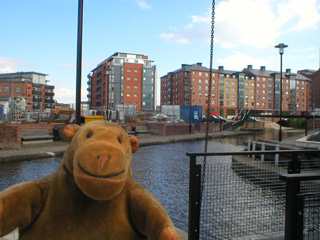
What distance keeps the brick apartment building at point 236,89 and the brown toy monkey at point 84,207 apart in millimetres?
85525

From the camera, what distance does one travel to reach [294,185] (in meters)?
2.51

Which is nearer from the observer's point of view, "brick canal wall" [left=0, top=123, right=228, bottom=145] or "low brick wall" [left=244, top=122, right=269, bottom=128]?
"brick canal wall" [left=0, top=123, right=228, bottom=145]

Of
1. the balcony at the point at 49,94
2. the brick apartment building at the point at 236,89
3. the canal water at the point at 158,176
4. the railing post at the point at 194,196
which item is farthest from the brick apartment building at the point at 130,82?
the railing post at the point at 194,196

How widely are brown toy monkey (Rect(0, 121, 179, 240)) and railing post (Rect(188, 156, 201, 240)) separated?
1255 mm

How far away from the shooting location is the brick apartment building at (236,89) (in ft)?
295

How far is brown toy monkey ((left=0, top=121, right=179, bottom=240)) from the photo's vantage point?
1.92 metres

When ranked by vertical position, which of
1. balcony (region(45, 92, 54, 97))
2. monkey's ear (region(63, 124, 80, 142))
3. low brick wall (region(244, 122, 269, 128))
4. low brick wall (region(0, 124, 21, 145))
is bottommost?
low brick wall (region(244, 122, 269, 128))

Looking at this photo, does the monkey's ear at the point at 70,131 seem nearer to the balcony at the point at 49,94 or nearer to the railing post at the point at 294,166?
the railing post at the point at 294,166

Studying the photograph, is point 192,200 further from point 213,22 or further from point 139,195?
point 213,22

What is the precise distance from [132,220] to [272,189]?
2903 mm

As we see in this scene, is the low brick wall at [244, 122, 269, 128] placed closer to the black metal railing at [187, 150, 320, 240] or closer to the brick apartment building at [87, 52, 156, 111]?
the brick apartment building at [87, 52, 156, 111]

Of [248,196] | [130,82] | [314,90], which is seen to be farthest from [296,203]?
[314,90]

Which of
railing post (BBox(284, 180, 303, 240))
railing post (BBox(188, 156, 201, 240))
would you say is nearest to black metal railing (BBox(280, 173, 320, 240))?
railing post (BBox(284, 180, 303, 240))

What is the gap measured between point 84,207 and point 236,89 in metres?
96.0
